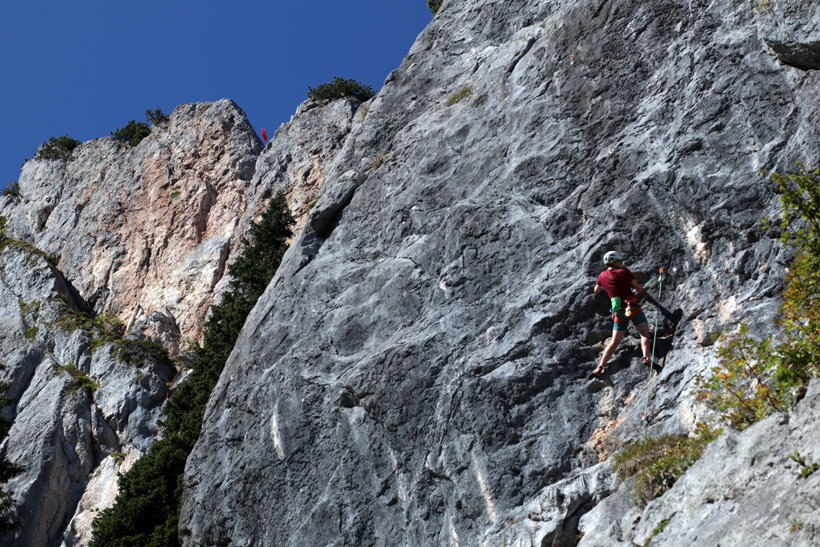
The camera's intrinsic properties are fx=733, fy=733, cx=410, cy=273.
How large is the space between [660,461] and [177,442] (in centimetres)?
1526

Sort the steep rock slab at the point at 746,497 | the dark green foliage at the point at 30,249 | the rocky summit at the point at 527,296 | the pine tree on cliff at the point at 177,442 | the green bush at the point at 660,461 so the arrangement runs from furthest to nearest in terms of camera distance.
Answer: the dark green foliage at the point at 30,249
the pine tree on cliff at the point at 177,442
the rocky summit at the point at 527,296
the green bush at the point at 660,461
the steep rock slab at the point at 746,497

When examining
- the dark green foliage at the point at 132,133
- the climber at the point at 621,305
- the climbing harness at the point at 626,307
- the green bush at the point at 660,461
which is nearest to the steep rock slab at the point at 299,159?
the dark green foliage at the point at 132,133

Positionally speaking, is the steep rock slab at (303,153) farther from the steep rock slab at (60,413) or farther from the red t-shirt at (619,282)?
the red t-shirt at (619,282)

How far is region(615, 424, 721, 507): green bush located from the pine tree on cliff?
1283 cm

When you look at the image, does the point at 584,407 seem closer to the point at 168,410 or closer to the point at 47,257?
the point at 168,410

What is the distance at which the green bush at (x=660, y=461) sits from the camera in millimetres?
9130

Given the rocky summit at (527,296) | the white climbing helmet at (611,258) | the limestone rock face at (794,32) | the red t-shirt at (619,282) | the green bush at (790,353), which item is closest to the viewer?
the green bush at (790,353)

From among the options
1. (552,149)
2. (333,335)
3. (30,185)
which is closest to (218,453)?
(333,335)

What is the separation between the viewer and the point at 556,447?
11781mm

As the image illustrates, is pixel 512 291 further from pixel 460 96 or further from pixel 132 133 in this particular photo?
pixel 132 133

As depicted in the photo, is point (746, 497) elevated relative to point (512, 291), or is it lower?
lower

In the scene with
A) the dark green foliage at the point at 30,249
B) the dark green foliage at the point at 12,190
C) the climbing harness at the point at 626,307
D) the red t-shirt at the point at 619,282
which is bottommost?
the climbing harness at the point at 626,307

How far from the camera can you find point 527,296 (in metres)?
13.2

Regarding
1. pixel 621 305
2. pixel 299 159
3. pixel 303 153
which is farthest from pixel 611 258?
pixel 303 153
